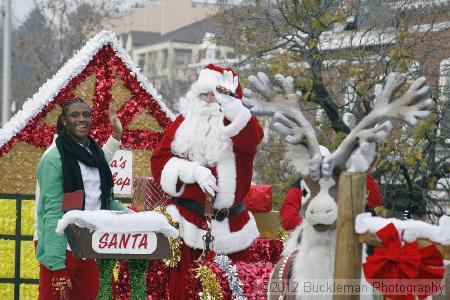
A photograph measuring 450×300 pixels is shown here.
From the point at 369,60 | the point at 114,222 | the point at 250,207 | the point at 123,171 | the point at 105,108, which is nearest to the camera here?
the point at 114,222

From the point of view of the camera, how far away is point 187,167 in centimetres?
719

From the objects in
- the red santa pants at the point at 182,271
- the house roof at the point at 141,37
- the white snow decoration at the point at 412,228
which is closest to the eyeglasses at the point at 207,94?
the red santa pants at the point at 182,271

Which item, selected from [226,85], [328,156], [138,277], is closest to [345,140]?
[328,156]

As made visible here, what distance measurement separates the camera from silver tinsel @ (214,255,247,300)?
6.21 metres

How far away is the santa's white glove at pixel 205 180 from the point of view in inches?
277

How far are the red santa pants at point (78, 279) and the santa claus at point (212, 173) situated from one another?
2.15ft

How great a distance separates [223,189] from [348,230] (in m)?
2.45

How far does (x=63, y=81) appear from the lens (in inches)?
362

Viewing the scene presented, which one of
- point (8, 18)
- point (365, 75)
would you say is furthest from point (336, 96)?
point (8, 18)

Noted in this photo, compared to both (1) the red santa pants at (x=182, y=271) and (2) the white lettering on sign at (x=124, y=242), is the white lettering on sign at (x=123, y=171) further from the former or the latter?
(2) the white lettering on sign at (x=124, y=242)

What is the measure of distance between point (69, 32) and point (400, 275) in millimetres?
25209

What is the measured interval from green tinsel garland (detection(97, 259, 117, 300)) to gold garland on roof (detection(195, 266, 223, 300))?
552 mm

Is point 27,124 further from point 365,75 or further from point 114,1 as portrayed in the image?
point 114,1

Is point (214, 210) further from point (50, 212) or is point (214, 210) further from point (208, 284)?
point (50, 212)
